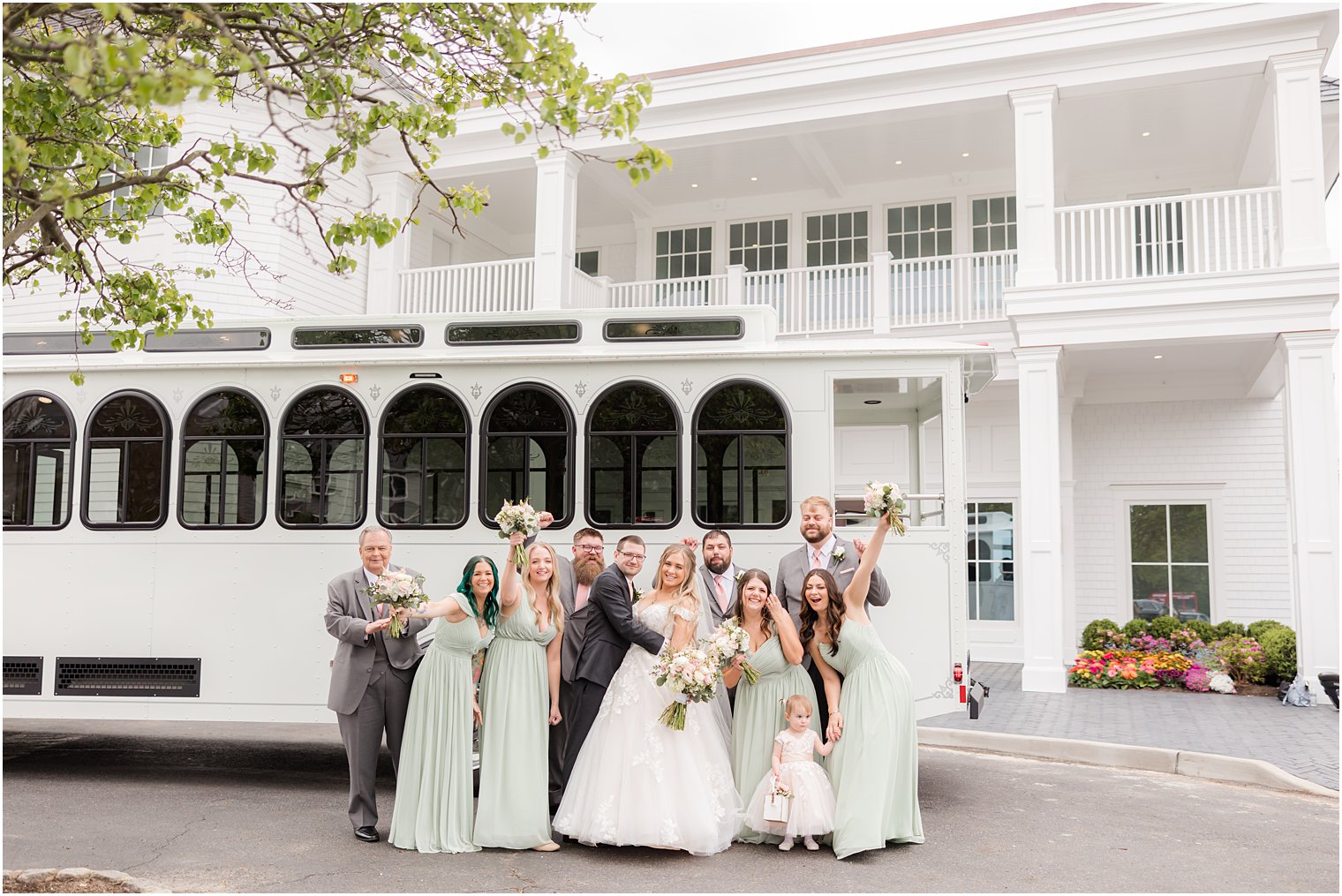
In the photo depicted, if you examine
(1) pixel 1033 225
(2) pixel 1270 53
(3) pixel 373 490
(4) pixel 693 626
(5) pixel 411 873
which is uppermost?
(2) pixel 1270 53

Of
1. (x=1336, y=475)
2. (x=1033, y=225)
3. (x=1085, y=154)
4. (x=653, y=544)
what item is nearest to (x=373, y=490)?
(x=653, y=544)

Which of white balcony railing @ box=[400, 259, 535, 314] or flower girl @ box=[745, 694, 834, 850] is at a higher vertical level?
white balcony railing @ box=[400, 259, 535, 314]

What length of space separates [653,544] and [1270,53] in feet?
34.4

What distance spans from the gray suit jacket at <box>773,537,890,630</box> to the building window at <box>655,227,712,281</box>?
1266 cm

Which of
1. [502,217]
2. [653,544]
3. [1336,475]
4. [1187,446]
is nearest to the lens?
[653,544]

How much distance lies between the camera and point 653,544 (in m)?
7.41

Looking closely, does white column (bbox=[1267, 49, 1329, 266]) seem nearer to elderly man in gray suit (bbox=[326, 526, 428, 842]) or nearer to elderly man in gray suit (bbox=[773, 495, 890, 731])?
elderly man in gray suit (bbox=[773, 495, 890, 731])

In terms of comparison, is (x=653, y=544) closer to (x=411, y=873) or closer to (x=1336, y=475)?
(x=411, y=873)

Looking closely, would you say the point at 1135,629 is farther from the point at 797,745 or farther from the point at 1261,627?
the point at 797,745

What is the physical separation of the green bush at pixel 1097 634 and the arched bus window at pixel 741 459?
8.49 meters

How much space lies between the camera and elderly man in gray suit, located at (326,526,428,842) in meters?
5.92

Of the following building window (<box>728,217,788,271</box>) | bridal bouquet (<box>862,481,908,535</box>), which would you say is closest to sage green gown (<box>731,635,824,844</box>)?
bridal bouquet (<box>862,481,908,535</box>)

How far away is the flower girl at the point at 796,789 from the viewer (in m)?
5.66

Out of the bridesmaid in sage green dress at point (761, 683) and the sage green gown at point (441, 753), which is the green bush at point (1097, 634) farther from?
the sage green gown at point (441, 753)
